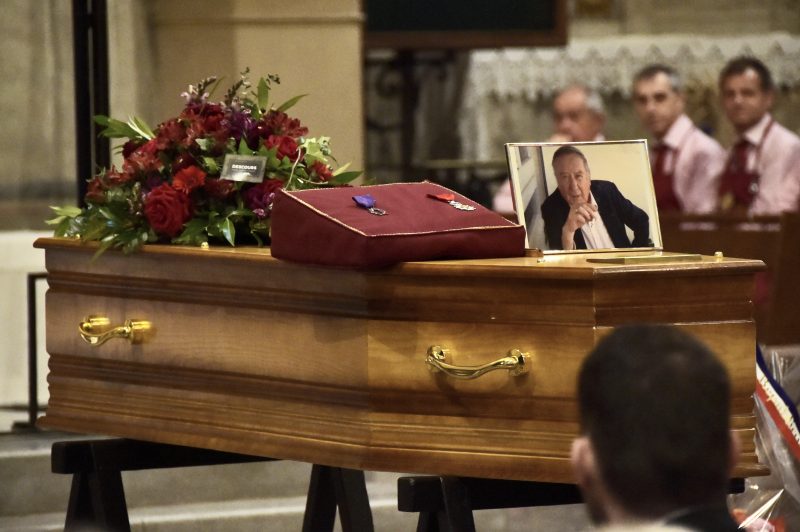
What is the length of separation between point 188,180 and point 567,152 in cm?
87

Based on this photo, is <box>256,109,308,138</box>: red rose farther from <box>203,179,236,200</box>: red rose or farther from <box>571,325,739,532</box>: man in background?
<box>571,325,739,532</box>: man in background

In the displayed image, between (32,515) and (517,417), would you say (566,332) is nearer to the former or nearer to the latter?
(517,417)

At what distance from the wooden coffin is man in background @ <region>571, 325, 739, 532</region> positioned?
1140 mm

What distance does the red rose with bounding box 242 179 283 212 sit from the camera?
362cm

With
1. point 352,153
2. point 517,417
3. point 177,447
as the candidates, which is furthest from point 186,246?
point 352,153

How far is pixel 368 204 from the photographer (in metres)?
3.22

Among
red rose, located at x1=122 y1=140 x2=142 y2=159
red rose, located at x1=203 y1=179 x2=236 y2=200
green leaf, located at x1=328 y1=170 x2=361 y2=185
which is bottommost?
red rose, located at x1=203 y1=179 x2=236 y2=200

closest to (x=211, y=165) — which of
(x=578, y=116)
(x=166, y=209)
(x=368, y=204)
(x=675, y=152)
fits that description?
(x=166, y=209)

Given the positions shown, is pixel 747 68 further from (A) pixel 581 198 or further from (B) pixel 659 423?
(B) pixel 659 423

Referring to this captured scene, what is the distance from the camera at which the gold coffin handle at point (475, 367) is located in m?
3.05

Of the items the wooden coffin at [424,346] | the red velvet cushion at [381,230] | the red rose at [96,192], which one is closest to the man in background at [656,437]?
the wooden coffin at [424,346]

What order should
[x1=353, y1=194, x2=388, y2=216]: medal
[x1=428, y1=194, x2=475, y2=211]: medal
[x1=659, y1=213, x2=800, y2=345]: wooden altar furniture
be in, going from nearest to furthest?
A: [x1=353, y1=194, x2=388, y2=216]: medal < [x1=428, y1=194, x2=475, y2=211]: medal < [x1=659, y1=213, x2=800, y2=345]: wooden altar furniture

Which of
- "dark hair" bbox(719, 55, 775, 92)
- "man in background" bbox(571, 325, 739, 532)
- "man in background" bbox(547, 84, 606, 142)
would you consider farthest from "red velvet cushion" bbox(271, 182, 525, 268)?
"dark hair" bbox(719, 55, 775, 92)

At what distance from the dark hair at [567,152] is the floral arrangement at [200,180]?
2.05 feet
